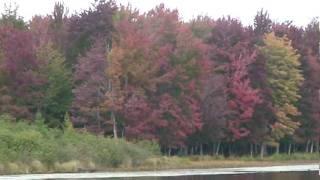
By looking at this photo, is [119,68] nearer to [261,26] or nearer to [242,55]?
[242,55]

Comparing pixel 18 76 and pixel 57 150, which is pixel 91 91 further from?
pixel 57 150

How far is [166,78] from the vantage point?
70.4 metres

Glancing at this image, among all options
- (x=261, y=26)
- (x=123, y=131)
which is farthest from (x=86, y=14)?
(x=261, y=26)

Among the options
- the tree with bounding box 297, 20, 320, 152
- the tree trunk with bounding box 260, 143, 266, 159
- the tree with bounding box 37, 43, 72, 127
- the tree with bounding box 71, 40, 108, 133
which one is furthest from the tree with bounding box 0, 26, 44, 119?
the tree with bounding box 297, 20, 320, 152

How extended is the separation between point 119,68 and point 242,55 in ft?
55.7

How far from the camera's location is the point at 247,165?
230 ft

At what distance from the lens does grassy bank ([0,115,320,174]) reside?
179 feet

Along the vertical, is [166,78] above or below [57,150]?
above

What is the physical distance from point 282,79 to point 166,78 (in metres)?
17.1

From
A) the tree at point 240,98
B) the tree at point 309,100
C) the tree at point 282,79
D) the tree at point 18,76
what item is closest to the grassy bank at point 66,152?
the tree at point 18,76

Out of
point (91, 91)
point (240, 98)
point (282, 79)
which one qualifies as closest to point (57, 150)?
point (91, 91)

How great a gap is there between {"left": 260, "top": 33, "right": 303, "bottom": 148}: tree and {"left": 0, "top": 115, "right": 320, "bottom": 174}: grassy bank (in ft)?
58.2

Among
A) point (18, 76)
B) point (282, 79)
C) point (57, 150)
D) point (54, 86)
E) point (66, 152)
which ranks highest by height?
point (282, 79)

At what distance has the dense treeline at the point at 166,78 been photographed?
219 ft
